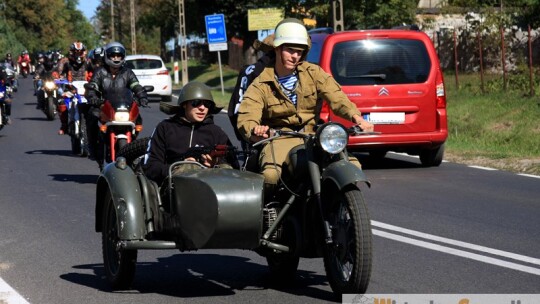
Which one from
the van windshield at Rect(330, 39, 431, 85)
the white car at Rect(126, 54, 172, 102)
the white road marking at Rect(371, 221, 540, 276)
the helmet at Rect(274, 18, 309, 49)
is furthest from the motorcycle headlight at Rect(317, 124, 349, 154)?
the white car at Rect(126, 54, 172, 102)

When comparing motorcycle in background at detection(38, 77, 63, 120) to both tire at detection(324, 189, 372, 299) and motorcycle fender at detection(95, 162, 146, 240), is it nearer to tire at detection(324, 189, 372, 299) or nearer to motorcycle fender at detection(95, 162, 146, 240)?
motorcycle fender at detection(95, 162, 146, 240)

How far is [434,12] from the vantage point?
170 feet

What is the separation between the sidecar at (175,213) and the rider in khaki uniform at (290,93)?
55 cm

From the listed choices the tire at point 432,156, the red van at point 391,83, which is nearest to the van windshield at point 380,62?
the red van at point 391,83

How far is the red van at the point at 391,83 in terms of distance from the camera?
16656 mm

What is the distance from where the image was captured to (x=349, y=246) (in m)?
7.22

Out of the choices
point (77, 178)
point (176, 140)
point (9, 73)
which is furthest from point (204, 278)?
point (9, 73)

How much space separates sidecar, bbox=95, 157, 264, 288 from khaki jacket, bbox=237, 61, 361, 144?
0.74 metres

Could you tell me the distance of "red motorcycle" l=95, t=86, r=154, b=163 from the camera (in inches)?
601

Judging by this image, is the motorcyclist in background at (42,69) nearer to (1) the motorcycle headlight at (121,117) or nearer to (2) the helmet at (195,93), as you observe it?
(1) the motorcycle headlight at (121,117)

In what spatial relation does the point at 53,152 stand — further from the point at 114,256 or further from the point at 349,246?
the point at 349,246

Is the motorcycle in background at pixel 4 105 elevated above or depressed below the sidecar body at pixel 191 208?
below

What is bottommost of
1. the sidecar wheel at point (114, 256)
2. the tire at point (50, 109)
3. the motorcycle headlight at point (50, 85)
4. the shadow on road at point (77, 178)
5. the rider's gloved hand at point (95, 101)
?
the tire at point (50, 109)

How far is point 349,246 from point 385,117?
9638 millimetres
